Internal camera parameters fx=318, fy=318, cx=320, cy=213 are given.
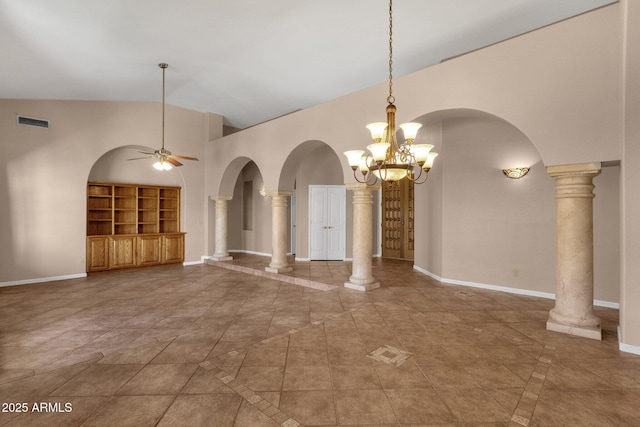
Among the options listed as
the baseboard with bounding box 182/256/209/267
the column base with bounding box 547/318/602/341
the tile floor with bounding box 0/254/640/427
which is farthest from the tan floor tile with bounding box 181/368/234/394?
the baseboard with bounding box 182/256/209/267

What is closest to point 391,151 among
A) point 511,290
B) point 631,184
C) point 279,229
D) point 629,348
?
point 631,184

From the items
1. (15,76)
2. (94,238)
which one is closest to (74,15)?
(15,76)

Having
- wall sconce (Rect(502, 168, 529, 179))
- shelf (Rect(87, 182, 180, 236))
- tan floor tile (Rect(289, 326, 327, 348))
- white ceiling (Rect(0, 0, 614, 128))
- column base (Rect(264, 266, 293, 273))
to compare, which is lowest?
tan floor tile (Rect(289, 326, 327, 348))

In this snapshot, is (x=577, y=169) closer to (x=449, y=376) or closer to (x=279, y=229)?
(x=449, y=376)

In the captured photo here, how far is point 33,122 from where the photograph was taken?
6.96 meters

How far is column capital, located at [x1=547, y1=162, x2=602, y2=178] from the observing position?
147 inches

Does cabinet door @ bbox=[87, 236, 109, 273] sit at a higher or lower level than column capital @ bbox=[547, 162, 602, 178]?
lower

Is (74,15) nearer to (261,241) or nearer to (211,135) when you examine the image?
(211,135)

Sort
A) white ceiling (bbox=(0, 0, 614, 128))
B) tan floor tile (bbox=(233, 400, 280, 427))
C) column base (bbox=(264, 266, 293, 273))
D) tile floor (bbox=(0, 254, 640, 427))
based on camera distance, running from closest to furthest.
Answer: tan floor tile (bbox=(233, 400, 280, 427)), tile floor (bbox=(0, 254, 640, 427)), white ceiling (bbox=(0, 0, 614, 128)), column base (bbox=(264, 266, 293, 273))

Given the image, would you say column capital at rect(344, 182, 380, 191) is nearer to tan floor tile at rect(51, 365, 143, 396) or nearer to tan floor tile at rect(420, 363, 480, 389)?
tan floor tile at rect(420, 363, 480, 389)

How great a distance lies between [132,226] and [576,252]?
31.8 ft

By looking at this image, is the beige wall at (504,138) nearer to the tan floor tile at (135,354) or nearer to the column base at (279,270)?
the column base at (279,270)

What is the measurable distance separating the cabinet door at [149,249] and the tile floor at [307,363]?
9.66 feet

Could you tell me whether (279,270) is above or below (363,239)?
below
